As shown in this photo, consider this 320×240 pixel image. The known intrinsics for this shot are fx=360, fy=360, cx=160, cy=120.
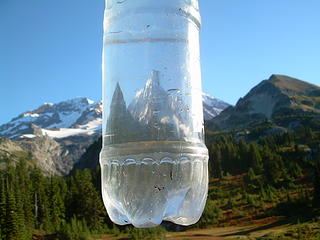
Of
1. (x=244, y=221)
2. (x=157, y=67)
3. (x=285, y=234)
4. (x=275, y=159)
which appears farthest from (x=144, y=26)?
(x=275, y=159)

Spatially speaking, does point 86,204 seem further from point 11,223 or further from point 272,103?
point 272,103

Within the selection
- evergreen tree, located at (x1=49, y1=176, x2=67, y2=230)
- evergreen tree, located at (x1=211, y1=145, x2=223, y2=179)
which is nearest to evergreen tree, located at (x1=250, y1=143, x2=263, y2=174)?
evergreen tree, located at (x1=211, y1=145, x2=223, y2=179)

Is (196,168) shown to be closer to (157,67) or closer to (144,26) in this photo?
(157,67)

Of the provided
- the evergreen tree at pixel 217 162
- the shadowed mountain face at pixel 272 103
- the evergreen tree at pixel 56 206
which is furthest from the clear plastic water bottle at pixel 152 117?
the shadowed mountain face at pixel 272 103

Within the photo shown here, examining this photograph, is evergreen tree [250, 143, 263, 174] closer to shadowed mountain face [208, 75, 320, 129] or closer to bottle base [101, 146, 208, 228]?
shadowed mountain face [208, 75, 320, 129]

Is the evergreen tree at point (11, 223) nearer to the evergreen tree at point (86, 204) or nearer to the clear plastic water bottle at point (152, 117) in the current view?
the evergreen tree at point (86, 204)

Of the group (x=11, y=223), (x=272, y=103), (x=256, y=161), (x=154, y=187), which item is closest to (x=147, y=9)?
(x=154, y=187)
